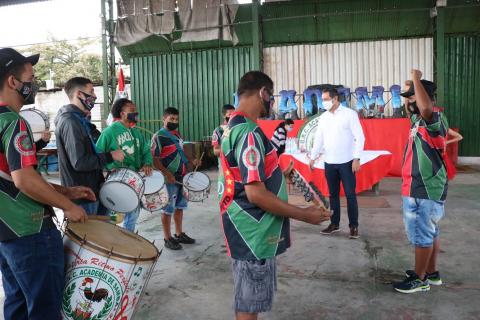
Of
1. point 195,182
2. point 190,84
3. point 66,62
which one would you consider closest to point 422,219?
point 195,182

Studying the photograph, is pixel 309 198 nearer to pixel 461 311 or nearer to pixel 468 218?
pixel 461 311

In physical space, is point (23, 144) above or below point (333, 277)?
above

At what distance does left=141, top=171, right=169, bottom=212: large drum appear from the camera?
4090 millimetres

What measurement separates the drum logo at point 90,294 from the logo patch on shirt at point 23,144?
64 centimetres

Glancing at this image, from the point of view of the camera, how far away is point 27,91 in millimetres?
2137

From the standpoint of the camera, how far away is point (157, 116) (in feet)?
48.0

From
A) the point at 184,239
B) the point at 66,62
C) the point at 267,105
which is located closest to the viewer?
the point at 267,105

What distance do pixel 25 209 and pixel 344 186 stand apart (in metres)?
3.93

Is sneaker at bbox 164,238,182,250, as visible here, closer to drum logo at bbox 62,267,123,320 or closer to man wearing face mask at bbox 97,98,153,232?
man wearing face mask at bbox 97,98,153,232

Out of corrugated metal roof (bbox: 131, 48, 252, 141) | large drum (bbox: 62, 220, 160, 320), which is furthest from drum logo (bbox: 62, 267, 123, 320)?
corrugated metal roof (bbox: 131, 48, 252, 141)

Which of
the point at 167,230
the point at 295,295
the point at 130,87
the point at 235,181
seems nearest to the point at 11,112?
the point at 235,181

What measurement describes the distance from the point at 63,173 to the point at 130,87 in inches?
484

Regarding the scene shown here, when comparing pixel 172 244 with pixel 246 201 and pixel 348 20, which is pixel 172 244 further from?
pixel 348 20

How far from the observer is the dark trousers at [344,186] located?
5.11 meters
